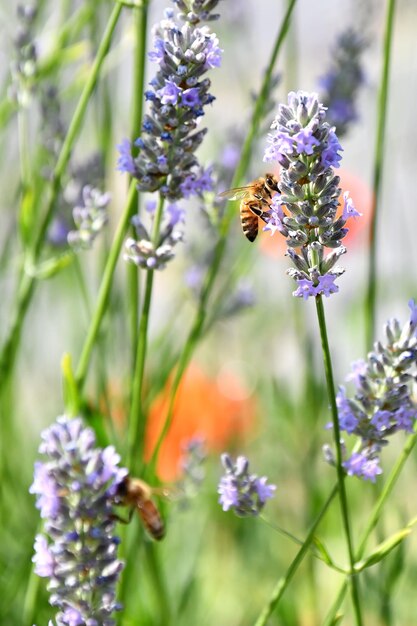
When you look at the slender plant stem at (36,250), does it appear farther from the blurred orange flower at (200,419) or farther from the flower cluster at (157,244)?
A: the blurred orange flower at (200,419)

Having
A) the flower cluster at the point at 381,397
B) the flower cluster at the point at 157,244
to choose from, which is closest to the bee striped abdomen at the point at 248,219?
the flower cluster at the point at 157,244

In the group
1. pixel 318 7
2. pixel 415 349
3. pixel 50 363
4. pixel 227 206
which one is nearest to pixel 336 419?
pixel 415 349

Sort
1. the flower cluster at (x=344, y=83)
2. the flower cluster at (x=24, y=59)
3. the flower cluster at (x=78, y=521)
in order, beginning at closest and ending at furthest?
the flower cluster at (x=78, y=521) < the flower cluster at (x=24, y=59) < the flower cluster at (x=344, y=83)

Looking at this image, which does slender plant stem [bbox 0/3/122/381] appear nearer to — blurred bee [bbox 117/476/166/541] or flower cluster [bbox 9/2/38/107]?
flower cluster [bbox 9/2/38/107]

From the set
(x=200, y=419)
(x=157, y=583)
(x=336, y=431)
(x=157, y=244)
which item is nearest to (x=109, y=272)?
(x=157, y=244)

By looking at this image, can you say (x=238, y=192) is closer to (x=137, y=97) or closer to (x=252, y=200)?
(x=252, y=200)

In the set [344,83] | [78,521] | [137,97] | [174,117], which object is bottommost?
[78,521]
